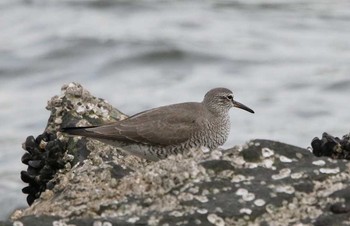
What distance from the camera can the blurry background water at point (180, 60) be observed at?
16.6 metres

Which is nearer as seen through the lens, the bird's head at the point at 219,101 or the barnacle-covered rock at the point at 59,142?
the barnacle-covered rock at the point at 59,142

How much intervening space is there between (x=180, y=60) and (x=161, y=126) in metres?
12.4

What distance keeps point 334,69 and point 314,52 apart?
100 centimetres

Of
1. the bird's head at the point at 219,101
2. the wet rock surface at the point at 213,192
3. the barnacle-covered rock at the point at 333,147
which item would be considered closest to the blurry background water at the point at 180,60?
the bird's head at the point at 219,101

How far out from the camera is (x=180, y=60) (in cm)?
2070

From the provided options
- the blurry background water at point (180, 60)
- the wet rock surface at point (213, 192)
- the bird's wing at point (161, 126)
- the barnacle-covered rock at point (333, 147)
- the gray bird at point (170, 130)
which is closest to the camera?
the wet rock surface at point (213, 192)

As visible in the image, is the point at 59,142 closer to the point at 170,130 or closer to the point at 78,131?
the point at 78,131

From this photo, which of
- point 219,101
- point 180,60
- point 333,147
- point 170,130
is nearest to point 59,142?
point 170,130

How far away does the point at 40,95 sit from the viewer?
1825 centimetres

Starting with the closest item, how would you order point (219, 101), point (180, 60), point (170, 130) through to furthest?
point (170, 130)
point (219, 101)
point (180, 60)

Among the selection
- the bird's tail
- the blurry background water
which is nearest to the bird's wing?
the bird's tail

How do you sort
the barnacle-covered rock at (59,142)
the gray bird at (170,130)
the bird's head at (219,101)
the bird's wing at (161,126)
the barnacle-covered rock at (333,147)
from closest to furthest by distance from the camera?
the barnacle-covered rock at (333,147)
the barnacle-covered rock at (59,142)
the gray bird at (170,130)
the bird's wing at (161,126)
the bird's head at (219,101)

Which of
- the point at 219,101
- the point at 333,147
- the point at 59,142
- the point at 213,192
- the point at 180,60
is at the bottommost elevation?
the point at 213,192

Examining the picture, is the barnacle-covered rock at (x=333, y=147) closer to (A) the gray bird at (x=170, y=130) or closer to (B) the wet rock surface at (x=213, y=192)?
Answer: (B) the wet rock surface at (x=213, y=192)
